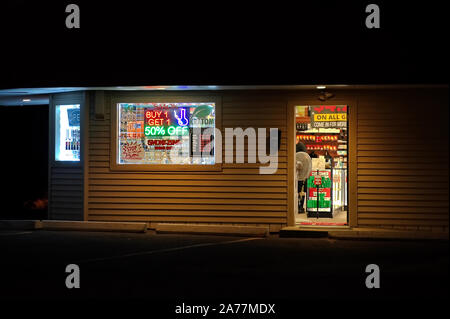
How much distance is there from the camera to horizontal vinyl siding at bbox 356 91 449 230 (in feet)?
46.4

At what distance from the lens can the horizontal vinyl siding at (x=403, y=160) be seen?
14148 mm

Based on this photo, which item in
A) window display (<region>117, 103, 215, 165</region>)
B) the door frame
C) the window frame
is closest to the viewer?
the door frame

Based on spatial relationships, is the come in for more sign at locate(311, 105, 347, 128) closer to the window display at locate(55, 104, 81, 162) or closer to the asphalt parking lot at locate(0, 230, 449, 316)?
the asphalt parking lot at locate(0, 230, 449, 316)

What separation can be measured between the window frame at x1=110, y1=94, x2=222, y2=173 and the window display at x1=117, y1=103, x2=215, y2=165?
0.33ft

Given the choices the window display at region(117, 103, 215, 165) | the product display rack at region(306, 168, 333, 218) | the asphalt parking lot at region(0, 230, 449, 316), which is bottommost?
the asphalt parking lot at region(0, 230, 449, 316)

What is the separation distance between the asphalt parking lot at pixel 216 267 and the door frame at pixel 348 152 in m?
0.98

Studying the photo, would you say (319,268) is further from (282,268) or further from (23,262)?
(23,262)

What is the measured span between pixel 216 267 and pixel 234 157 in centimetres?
489

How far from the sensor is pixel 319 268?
401 inches

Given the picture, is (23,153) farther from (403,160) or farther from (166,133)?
(403,160)

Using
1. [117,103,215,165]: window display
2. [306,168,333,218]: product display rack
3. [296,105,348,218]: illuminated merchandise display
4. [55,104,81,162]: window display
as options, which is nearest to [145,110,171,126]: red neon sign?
[117,103,215,165]: window display

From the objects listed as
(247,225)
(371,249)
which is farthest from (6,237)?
(371,249)

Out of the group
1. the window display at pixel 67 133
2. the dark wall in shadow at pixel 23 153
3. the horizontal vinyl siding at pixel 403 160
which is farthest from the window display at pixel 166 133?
the dark wall in shadow at pixel 23 153

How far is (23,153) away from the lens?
21.7 metres
